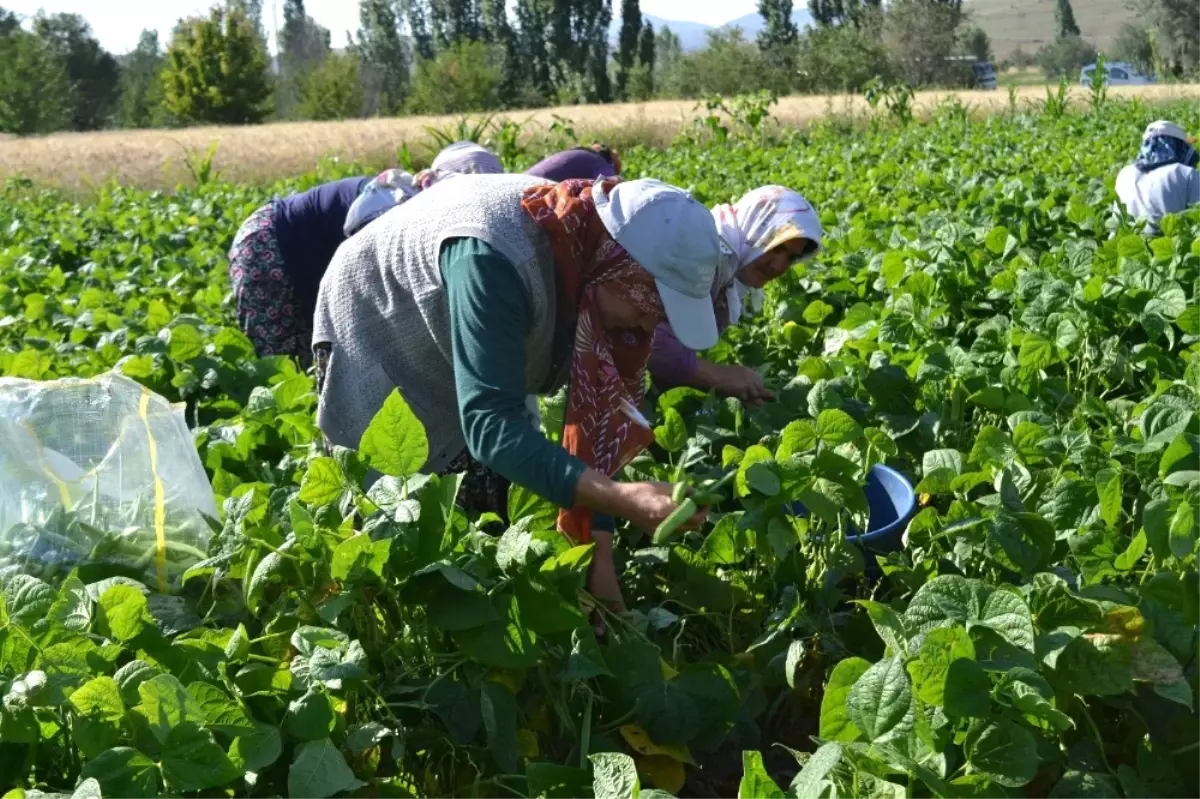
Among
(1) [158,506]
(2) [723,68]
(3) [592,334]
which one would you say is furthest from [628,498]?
(2) [723,68]

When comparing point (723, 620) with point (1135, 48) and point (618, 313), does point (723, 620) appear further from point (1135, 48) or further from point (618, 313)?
point (1135, 48)

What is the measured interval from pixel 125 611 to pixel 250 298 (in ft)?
5.61

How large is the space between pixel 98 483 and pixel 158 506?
0.48 ft

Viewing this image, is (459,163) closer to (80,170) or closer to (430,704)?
(430,704)

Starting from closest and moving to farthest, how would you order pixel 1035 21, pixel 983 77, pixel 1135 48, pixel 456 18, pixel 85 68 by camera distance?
pixel 983 77 < pixel 1135 48 < pixel 85 68 < pixel 456 18 < pixel 1035 21

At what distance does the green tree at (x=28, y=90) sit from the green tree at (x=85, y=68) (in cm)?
532

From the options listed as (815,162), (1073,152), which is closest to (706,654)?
(1073,152)

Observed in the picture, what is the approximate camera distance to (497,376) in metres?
1.86

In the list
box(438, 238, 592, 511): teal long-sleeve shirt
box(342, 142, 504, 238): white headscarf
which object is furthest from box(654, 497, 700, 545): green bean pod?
box(342, 142, 504, 238): white headscarf

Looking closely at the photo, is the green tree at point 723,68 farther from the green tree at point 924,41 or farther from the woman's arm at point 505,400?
the woman's arm at point 505,400

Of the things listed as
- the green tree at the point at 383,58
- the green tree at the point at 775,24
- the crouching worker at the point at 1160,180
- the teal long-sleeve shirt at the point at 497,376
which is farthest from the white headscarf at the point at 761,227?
the green tree at the point at 383,58

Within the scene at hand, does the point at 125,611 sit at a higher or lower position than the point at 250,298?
lower

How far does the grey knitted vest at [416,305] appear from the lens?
198 centimetres

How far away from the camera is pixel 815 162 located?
9109 mm
